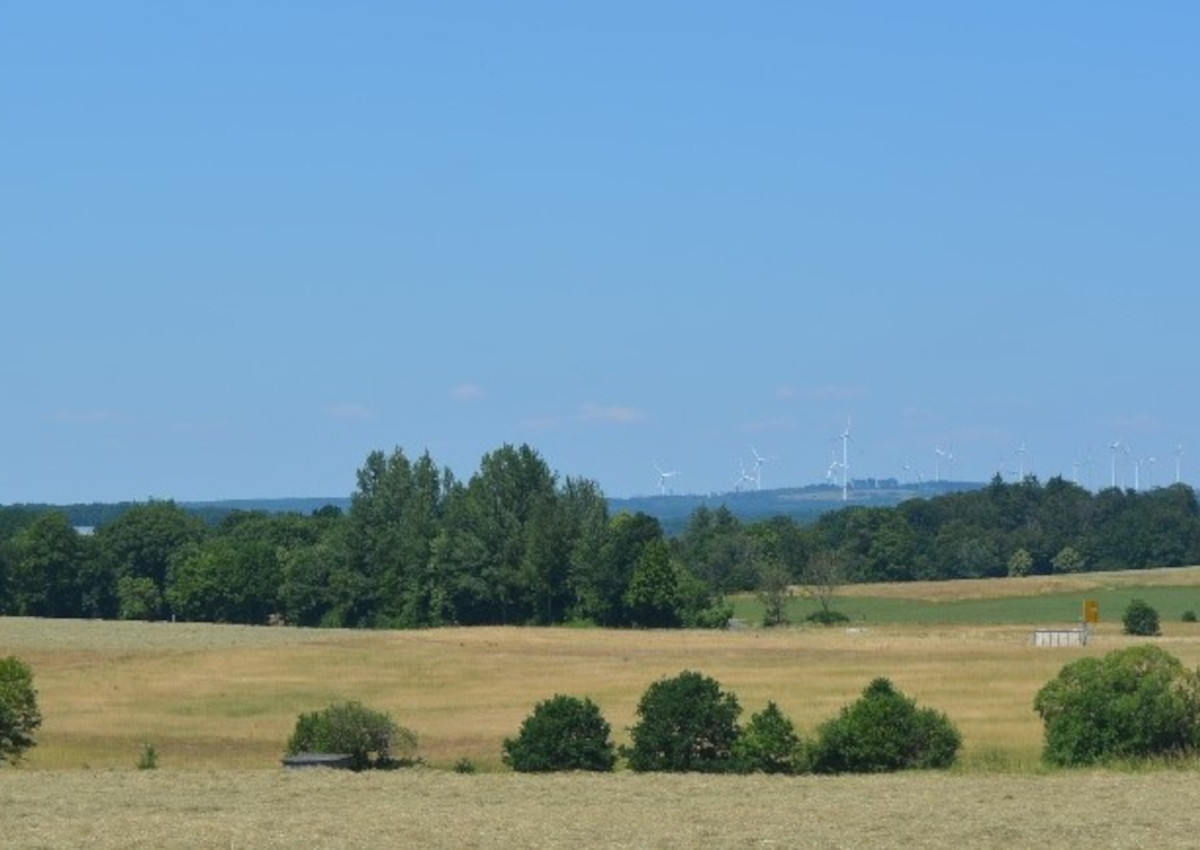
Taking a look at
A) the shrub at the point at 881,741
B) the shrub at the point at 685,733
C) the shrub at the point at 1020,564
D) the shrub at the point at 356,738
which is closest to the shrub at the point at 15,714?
the shrub at the point at 356,738

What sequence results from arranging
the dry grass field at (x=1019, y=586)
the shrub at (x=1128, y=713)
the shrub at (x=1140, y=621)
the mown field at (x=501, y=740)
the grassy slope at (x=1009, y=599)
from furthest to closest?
the dry grass field at (x=1019, y=586) < the grassy slope at (x=1009, y=599) < the shrub at (x=1140, y=621) < the shrub at (x=1128, y=713) < the mown field at (x=501, y=740)

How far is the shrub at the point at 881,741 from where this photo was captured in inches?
1283

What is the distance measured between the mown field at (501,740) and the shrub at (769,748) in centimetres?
147

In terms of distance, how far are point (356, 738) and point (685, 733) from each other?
18.0 ft

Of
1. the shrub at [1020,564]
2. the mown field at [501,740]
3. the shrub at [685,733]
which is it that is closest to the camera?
the mown field at [501,740]

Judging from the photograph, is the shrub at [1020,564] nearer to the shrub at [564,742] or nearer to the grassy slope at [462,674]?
the grassy slope at [462,674]

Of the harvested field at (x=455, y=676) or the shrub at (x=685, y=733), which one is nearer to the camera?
the shrub at (x=685, y=733)

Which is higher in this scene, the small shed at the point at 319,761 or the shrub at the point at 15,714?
the shrub at the point at 15,714

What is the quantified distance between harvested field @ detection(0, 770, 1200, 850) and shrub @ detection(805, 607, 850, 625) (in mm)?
75285

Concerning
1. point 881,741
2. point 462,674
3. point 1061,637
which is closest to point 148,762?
point 881,741

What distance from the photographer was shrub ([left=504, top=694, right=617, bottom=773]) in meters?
32.7

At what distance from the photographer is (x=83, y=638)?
274ft

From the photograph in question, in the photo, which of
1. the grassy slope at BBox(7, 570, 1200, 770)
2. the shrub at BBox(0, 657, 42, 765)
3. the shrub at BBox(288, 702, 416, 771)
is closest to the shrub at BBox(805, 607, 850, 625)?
the grassy slope at BBox(7, 570, 1200, 770)

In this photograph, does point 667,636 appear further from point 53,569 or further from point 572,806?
point 572,806
